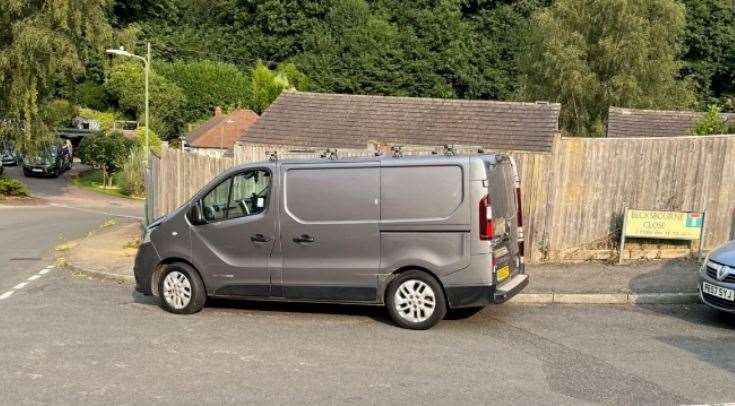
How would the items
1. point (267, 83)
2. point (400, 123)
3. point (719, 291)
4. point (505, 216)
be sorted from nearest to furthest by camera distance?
point (719, 291), point (505, 216), point (400, 123), point (267, 83)

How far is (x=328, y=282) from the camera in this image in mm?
8633

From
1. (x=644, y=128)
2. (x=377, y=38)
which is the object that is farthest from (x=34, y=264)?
(x=377, y=38)

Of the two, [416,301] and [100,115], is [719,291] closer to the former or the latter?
[416,301]

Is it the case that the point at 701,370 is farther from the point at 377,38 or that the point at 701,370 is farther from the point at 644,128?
the point at 377,38

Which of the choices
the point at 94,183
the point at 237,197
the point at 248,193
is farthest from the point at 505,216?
the point at 94,183

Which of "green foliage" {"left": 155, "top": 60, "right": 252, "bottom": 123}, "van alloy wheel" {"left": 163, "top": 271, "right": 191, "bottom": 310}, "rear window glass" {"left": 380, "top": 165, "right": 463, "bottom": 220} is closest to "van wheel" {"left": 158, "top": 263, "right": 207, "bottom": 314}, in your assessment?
"van alloy wheel" {"left": 163, "top": 271, "right": 191, "bottom": 310}

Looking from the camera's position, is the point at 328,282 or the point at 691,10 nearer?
the point at 328,282

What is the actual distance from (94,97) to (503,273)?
64.8m

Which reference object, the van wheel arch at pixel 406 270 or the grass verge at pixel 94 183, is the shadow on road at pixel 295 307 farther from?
the grass verge at pixel 94 183

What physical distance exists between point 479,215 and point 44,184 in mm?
38390

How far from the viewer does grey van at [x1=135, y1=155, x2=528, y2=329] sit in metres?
8.16

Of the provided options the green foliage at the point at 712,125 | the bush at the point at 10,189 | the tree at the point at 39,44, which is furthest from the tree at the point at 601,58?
the bush at the point at 10,189

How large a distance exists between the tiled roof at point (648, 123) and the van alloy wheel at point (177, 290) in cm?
1770

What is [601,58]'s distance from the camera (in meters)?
38.8
